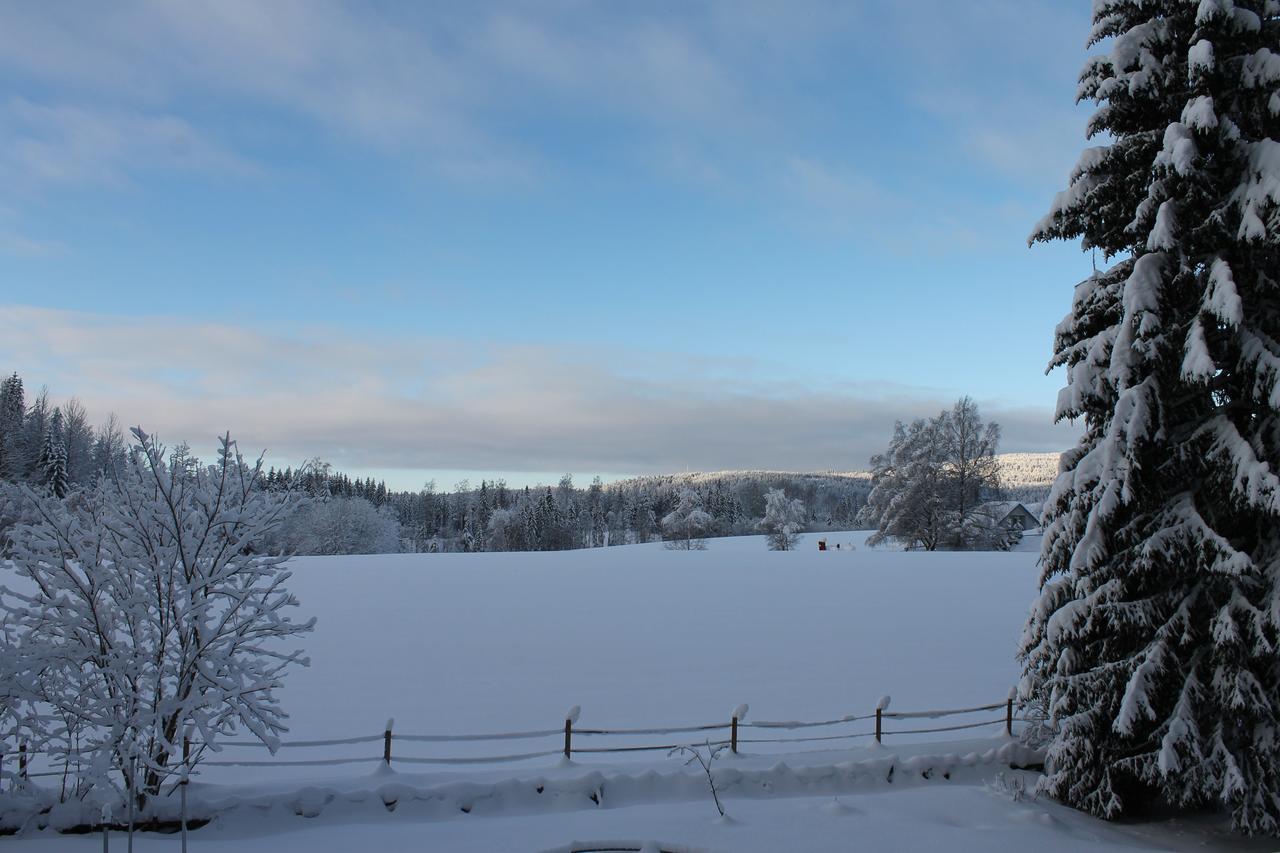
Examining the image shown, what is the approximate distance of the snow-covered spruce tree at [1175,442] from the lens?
8.96m

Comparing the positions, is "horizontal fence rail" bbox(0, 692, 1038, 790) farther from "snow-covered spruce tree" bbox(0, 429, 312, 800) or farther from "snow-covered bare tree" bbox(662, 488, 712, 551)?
"snow-covered bare tree" bbox(662, 488, 712, 551)

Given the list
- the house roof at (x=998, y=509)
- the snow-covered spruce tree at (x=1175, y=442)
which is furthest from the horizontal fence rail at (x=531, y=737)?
the house roof at (x=998, y=509)

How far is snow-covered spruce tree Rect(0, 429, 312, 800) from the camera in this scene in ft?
27.8

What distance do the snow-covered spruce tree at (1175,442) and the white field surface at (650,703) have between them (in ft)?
5.04

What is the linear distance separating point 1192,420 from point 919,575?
93.6 ft

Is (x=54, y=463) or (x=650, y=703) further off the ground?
(x=54, y=463)

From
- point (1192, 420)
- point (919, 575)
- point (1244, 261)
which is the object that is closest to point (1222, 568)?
point (1192, 420)

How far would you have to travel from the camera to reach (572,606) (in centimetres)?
3047

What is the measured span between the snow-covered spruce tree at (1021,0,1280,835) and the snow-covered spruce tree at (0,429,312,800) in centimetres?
1060

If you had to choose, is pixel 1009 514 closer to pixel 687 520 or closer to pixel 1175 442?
pixel 687 520

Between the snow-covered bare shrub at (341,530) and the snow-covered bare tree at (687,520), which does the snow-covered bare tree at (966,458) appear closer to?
the snow-covered bare tree at (687,520)

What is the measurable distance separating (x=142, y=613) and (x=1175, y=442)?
13386mm

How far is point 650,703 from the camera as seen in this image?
18406mm

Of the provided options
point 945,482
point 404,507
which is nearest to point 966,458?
point 945,482
